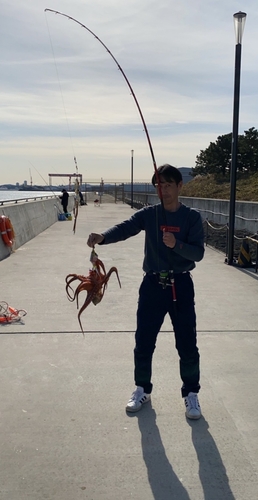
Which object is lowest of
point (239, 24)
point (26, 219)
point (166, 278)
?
point (26, 219)

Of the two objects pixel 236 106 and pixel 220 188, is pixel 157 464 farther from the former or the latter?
pixel 220 188

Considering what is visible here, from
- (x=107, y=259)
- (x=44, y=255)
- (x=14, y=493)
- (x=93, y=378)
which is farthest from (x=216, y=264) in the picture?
(x=14, y=493)

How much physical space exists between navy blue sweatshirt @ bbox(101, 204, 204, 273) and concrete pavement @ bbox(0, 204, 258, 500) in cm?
115

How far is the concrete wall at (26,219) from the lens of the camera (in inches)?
472

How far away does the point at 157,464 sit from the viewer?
300 cm

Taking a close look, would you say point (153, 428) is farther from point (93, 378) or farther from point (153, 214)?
point (153, 214)

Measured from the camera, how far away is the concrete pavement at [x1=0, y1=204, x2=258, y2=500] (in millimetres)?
2822

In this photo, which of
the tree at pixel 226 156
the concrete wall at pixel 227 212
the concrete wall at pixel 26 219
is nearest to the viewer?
the concrete wall at pixel 26 219

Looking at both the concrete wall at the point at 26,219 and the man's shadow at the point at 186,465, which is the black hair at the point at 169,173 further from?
the concrete wall at the point at 26,219

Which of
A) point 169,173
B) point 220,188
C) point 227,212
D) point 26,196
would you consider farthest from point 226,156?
point 169,173

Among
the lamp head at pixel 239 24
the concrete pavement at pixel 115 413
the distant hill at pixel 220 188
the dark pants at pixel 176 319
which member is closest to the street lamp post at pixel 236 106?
the lamp head at pixel 239 24

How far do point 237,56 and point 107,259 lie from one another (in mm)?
5014

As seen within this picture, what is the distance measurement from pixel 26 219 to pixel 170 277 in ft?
37.3

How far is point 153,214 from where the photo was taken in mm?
3684
